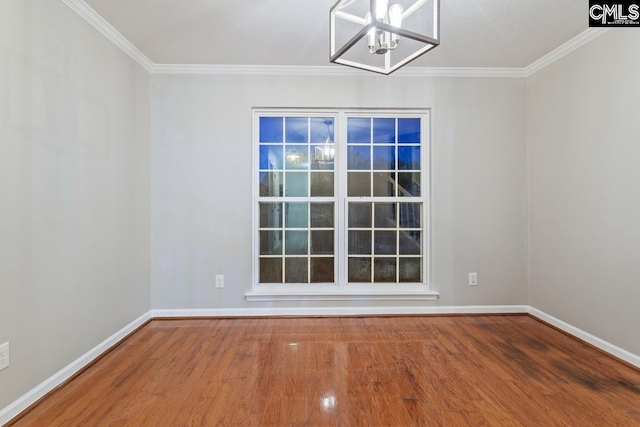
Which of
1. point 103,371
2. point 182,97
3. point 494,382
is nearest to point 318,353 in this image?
point 494,382

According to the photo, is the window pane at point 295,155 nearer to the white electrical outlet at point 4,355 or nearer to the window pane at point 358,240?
the window pane at point 358,240

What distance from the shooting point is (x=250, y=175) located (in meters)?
3.20

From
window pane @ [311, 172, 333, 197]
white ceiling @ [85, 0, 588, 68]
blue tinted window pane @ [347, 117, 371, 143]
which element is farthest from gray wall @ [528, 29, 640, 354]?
window pane @ [311, 172, 333, 197]

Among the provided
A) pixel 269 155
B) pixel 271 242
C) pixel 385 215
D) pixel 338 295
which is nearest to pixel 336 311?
pixel 338 295

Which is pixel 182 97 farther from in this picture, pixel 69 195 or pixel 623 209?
pixel 623 209

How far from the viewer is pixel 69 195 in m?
2.11

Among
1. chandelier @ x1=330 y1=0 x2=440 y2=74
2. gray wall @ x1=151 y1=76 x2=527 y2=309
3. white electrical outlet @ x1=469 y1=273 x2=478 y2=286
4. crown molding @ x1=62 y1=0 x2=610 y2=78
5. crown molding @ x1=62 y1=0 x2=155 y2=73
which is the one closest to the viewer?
chandelier @ x1=330 y1=0 x2=440 y2=74

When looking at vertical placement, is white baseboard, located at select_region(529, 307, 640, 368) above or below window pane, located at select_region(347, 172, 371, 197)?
below

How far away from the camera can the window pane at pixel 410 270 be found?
336 cm

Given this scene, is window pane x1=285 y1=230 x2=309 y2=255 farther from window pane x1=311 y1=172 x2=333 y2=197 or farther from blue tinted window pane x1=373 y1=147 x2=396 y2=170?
blue tinted window pane x1=373 y1=147 x2=396 y2=170

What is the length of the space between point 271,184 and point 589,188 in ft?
9.50

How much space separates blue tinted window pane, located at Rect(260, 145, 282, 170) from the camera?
330 centimetres

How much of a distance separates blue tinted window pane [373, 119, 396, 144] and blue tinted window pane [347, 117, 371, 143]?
8 centimetres

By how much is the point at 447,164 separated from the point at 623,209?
4.68ft
